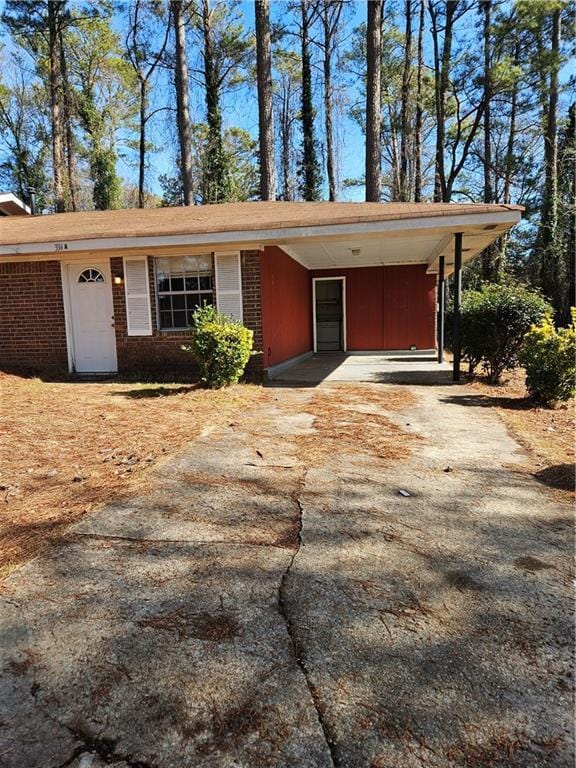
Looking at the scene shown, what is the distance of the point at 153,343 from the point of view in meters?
8.88

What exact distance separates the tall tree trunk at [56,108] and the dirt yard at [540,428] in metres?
19.7

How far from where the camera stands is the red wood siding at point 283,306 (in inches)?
348

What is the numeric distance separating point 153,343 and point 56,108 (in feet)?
59.5

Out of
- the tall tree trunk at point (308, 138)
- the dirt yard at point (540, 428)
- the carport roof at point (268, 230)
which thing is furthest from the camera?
the tall tree trunk at point (308, 138)

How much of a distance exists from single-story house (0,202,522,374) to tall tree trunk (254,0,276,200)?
6466 mm

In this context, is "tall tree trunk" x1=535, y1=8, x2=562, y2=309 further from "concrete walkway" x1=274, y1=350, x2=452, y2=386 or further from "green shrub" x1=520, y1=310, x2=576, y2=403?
"green shrub" x1=520, y1=310, x2=576, y2=403

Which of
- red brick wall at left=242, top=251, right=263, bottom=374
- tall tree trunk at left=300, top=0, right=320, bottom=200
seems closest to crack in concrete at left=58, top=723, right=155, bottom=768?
red brick wall at left=242, top=251, right=263, bottom=374

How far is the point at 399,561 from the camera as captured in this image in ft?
7.47

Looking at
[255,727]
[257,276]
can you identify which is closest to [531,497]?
[255,727]

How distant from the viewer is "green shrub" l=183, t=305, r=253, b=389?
23.1 ft

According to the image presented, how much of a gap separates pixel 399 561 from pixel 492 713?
2.89ft

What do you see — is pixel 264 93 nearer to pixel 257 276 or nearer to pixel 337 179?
pixel 257 276

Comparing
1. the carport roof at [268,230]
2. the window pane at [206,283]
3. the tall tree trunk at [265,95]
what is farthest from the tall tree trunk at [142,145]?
the window pane at [206,283]

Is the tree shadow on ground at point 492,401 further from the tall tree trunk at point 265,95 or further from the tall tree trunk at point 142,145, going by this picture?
the tall tree trunk at point 142,145
